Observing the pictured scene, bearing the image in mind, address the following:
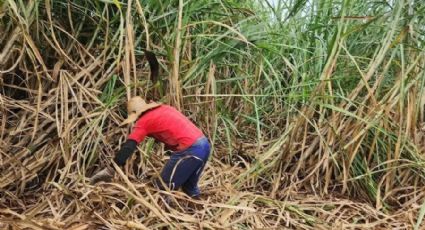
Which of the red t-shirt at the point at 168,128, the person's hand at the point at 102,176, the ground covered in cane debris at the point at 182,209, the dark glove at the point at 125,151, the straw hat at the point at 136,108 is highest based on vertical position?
the straw hat at the point at 136,108

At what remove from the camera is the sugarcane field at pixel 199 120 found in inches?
99.7

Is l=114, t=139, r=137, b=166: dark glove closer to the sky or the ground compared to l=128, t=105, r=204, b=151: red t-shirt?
closer to the ground

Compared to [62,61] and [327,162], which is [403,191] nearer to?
[327,162]

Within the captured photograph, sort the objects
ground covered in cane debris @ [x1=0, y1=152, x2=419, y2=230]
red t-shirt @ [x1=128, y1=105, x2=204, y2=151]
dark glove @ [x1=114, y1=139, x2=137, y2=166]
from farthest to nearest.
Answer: red t-shirt @ [x1=128, y1=105, x2=204, y2=151]
dark glove @ [x1=114, y1=139, x2=137, y2=166]
ground covered in cane debris @ [x1=0, y1=152, x2=419, y2=230]

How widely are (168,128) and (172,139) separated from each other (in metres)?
0.05

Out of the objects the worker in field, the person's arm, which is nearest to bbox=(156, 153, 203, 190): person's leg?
the worker in field

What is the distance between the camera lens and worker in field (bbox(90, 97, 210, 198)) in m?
2.54

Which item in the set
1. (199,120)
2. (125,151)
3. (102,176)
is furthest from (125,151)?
(199,120)

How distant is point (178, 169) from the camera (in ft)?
8.36

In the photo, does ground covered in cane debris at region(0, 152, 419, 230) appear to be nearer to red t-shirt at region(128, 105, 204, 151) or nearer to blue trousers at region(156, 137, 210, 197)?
blue trousers at region(156, 137, 210, 197)

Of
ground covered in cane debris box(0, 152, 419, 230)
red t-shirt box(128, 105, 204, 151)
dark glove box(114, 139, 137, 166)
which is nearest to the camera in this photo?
ground covered in cane debris box(0, 152, 419, 230)

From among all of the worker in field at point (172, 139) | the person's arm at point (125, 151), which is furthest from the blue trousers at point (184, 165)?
the person's arm at point (125, 151)

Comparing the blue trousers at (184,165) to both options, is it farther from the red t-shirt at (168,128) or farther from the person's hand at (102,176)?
the person's hand at (102,176)

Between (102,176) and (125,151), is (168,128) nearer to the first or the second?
(125,151)
